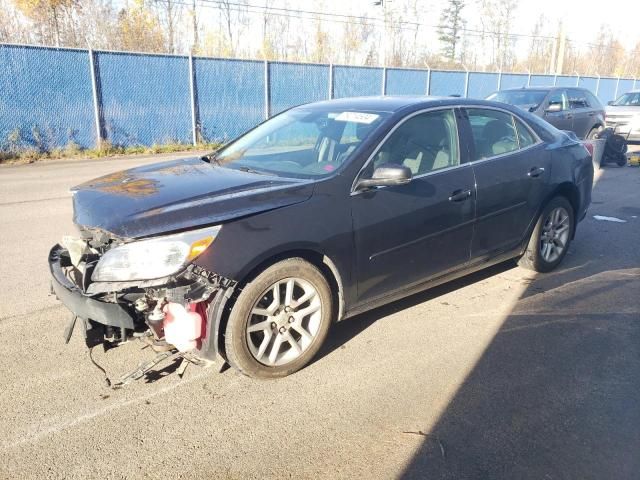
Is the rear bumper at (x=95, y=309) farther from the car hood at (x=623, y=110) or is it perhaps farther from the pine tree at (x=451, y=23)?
the pine tree at (x=451, y=23)

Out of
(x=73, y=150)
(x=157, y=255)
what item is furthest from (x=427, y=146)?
(x=73, y=150)

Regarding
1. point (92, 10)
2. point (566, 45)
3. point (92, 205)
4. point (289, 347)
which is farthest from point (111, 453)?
point (566, 45)

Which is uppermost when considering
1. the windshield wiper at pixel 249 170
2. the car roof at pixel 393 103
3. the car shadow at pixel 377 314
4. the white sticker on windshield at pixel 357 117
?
the car roof at pixel 393 103

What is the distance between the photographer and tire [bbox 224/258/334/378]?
315 centimetres

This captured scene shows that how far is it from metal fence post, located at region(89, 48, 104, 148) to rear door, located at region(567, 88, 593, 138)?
12695 mm

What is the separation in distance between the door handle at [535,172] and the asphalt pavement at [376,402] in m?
1.07

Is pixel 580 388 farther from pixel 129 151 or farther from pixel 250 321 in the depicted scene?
pixel 129 151

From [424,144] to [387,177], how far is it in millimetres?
748

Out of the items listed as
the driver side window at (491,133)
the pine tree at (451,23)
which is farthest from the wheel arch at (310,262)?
the pine tree at (451,23)

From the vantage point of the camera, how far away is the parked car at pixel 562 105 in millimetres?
12938

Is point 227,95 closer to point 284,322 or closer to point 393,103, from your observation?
point 393,103

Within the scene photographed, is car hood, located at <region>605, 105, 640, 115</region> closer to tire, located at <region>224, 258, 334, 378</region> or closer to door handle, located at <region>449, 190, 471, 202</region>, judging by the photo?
door handle, located at <region>449, 190, 471, 202</region>

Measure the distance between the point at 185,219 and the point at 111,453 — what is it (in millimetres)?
1255

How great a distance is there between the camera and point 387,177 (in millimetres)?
3574
